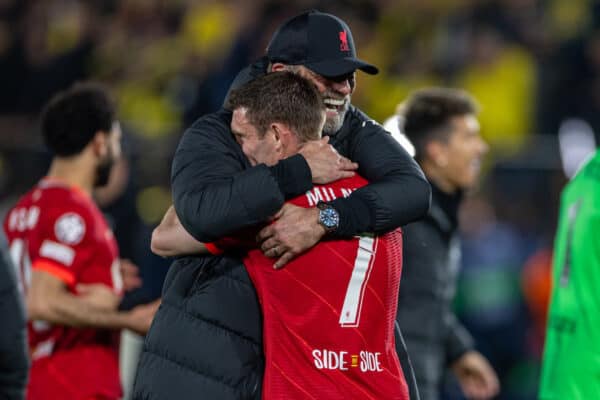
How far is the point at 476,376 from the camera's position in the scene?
625cm

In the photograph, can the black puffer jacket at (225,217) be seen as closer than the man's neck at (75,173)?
Yes

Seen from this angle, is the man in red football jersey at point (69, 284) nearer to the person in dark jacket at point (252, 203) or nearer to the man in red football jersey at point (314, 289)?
the person in dark jacket at point (252, 203)

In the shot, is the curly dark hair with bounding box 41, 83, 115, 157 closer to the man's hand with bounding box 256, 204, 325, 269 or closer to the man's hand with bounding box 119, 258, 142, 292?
→ the man's hand with bounding box 119, 258, 142, 292

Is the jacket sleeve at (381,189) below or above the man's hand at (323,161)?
below

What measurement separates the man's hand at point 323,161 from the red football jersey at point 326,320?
53 mm

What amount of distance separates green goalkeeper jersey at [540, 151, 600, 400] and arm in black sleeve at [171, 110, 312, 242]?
157 centimetres

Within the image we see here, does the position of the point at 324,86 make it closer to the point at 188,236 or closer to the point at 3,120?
the point at 188,236

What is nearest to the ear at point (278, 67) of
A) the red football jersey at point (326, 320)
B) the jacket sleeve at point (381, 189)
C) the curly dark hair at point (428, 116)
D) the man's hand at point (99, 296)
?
the jacket sleeve at point (381, 189)

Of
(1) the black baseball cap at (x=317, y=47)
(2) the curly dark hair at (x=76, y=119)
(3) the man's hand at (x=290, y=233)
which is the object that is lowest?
(2) the curly dark hair at (x=76, y=119)

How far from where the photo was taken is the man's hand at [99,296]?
522cm

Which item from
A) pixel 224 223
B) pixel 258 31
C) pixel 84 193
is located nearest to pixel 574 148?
pixel 258 31

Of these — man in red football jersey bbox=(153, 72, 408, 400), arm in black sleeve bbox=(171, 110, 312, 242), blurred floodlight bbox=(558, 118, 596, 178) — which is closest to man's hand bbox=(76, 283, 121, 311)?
man in red football jersey bbox=(153, 72, 408, 400)

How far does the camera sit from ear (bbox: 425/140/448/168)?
6.22 metres

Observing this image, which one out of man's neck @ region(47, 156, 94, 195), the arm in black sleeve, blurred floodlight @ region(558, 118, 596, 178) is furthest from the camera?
blurred floodlight @ region(558, 118, 596, 178)
